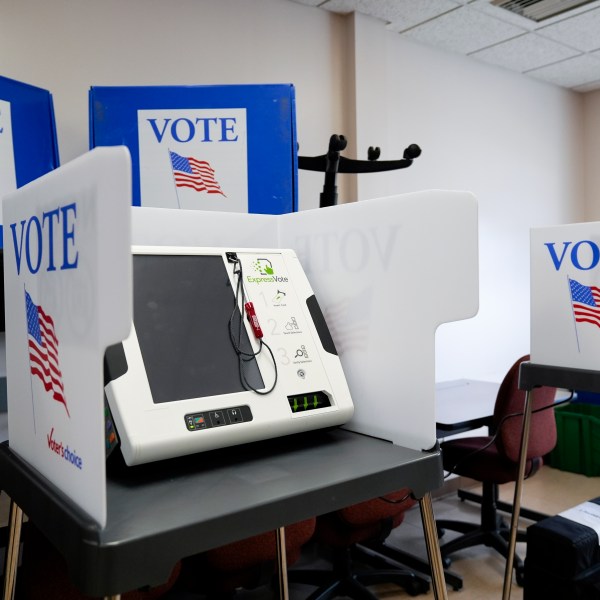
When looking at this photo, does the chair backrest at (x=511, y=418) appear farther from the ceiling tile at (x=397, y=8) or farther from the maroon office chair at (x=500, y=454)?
the ceiling tile at (x=397, y=8)

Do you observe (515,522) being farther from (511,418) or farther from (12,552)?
Result: (12,552)

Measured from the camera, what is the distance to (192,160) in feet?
5.50

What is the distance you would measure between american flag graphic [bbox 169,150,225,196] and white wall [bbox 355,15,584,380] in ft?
5.09

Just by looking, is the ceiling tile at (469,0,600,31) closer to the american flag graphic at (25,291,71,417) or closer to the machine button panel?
the machine button panel

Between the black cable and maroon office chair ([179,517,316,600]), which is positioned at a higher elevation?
the black cable

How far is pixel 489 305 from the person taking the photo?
3.94 m

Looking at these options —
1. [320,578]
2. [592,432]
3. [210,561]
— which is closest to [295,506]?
[210,561]

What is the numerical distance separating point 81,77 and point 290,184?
122cm

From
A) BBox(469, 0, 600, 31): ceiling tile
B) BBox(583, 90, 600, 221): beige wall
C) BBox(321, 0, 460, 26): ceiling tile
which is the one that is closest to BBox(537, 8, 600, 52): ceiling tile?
BBox(469, 0, 600, 31): ceiling tile

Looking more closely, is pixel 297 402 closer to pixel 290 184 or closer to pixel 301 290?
pixel 301 290

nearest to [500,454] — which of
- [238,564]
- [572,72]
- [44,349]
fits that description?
[238,564]

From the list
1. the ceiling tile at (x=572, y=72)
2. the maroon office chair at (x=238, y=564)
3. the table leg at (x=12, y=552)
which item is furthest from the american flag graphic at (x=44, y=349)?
the ceiling tile at (x=572, y=72)

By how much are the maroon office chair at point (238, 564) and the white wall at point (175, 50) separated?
4.94 ft

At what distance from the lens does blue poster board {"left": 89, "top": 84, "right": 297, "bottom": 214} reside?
167cm
